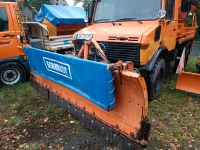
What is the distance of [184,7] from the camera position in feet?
20.4

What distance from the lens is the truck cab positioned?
15.6 feet

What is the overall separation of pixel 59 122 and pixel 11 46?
3.20 meters

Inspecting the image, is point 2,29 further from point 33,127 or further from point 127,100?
point 127,100

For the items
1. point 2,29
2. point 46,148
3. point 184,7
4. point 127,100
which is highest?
point 184,7

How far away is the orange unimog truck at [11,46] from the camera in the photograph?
6.63 metres

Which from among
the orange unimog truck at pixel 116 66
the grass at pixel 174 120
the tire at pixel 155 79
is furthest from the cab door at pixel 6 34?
the grass at pixel 174 120

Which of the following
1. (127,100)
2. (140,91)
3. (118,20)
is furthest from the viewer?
(118,20)

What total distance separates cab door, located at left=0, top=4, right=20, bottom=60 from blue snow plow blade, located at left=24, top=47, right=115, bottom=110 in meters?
2.35

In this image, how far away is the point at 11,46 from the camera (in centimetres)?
682

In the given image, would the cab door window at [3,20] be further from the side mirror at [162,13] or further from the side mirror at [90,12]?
the side mirror at [162,13]

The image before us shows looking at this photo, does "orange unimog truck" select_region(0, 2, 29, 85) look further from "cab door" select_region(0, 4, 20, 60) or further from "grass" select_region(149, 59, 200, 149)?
"grass" select_region(149, 59, 200, 149)

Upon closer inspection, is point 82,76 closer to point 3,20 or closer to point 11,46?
point 11,46

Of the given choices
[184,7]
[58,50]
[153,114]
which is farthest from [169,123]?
[58,50]

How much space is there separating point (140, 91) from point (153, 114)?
6.96 feet
